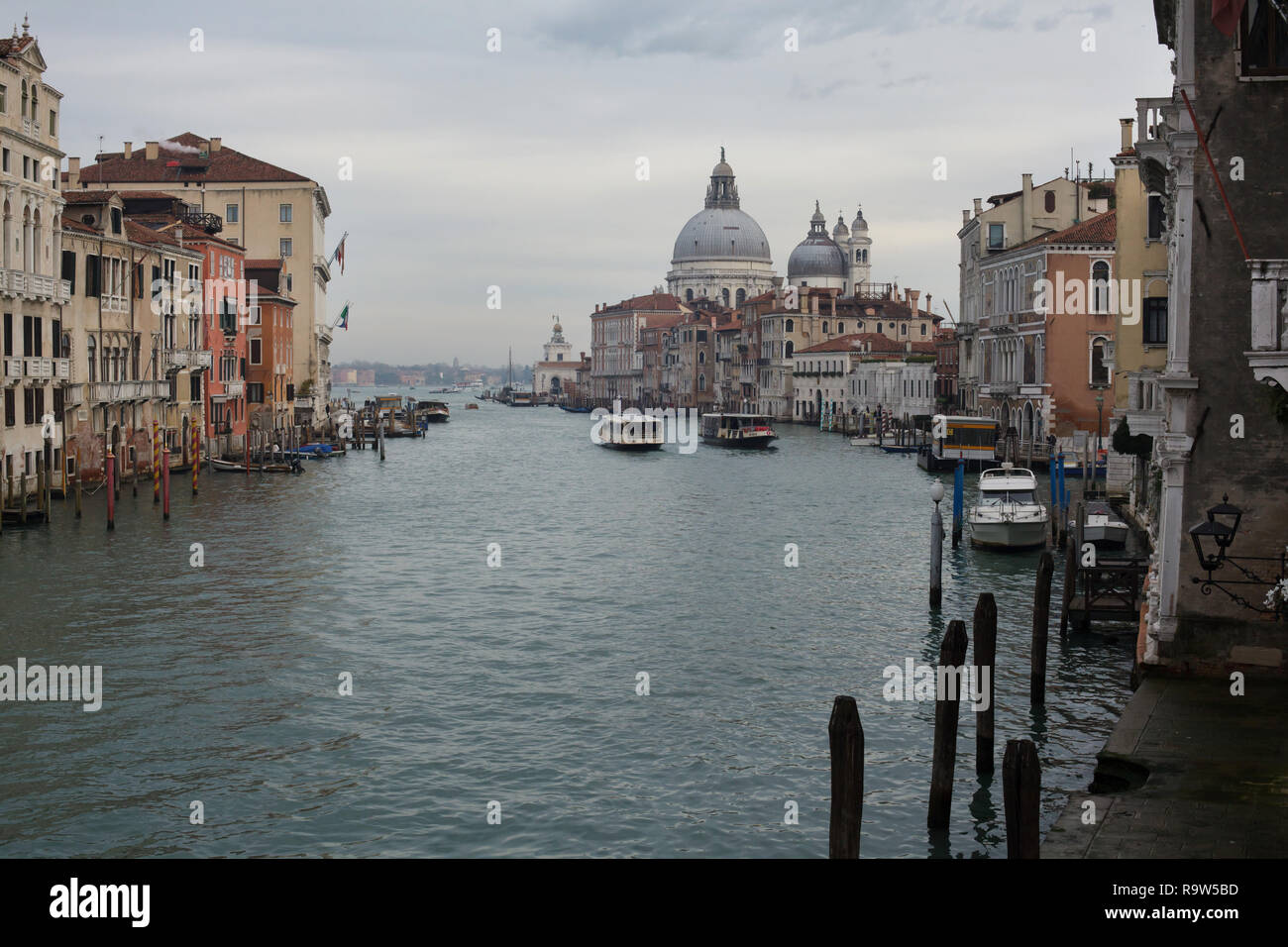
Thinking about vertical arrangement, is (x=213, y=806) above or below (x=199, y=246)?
below

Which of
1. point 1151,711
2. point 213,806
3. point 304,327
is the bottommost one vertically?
point 213,806

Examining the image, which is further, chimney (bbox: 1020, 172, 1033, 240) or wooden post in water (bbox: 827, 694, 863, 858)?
chimney (bbox: 1020, 172, 1033, 240)

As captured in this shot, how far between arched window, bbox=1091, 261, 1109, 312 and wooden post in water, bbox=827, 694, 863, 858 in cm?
3726

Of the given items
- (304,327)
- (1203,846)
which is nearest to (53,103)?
(1203,846)

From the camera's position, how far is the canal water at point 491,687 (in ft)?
36.7

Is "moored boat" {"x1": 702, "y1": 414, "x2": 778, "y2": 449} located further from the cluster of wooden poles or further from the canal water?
Result: the cluster of wooden poles

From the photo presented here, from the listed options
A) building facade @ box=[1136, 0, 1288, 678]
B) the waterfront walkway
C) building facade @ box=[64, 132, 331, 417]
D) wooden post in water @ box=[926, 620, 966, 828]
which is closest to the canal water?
wooden post in water @ box=[926, 620, 966, 828]

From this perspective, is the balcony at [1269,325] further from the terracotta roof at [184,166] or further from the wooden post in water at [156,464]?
the terracotta roof at [184,166]

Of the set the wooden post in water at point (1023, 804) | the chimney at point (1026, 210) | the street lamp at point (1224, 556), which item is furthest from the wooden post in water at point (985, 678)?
the chimney at point (1026, 210)

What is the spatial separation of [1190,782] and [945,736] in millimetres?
1701

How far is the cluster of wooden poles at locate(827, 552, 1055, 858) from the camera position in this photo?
8.33 m
